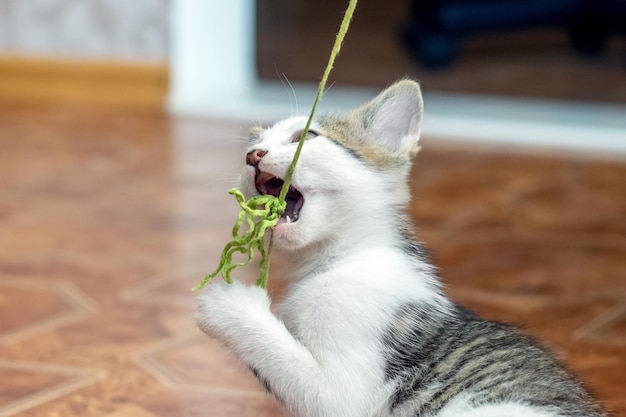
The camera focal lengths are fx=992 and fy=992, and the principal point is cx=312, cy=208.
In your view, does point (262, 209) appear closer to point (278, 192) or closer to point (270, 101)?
point (278, 192)

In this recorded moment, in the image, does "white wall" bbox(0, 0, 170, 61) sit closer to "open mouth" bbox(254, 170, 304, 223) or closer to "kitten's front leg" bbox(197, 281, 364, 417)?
"open mouth" bbox(254, 170, 304, 223)

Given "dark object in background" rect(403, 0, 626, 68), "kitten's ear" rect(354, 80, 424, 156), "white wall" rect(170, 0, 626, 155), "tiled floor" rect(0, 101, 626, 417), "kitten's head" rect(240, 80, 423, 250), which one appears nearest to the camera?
"kitten's head" rect(240, 80, 423, 250)

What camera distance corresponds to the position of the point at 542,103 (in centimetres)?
493

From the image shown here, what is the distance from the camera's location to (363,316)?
4.75 feet

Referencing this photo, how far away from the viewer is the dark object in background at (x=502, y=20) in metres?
5.45

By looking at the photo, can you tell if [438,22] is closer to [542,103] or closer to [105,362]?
[542,103]

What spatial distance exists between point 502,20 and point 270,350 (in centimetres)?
449

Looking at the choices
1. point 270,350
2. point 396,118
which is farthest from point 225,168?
point 270,350

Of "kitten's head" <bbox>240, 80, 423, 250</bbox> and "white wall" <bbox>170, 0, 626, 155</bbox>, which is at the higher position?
"kitten's head" <bbox>240, 80, 423, 250</bbox>

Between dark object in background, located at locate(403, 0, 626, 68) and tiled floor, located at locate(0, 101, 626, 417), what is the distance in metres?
1.48

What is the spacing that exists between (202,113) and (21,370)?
9.39 feet

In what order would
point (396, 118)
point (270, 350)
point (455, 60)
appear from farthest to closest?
point (455, 60) → point (396, 118) → point (270, 350)

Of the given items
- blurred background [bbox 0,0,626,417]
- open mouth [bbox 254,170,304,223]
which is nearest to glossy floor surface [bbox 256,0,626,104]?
blurred background [bbox 0,0,626,417]

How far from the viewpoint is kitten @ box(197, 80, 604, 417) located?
141 centimetres
